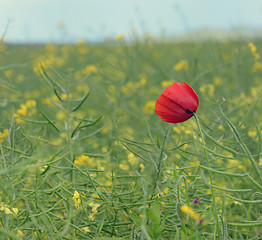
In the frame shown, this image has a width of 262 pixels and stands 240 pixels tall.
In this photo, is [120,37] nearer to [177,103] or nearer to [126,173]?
[126,173]

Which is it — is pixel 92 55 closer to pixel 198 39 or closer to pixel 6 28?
pixel 198 39

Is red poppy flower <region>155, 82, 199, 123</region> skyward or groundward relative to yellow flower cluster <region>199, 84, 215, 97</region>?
skyward

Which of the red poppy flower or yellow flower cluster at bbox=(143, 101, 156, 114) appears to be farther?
yellow flower cluster at bbox=(143, 101, 156, 114)

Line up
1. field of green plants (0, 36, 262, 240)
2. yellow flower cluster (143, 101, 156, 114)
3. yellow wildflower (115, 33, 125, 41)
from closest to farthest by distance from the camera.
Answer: field of green plants (0, 36, 262, 240) → yellow flower cluster (143, 101, 156, 114) → yellow wildflower (115, 33, 125, 41)

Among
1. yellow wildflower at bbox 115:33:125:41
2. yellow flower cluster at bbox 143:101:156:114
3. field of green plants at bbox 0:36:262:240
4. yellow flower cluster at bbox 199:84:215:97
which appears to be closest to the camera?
field of green plants at bbox 0:36:262:240

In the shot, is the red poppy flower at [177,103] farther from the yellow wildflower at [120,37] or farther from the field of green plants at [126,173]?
the yellow wildflower at [120,37]

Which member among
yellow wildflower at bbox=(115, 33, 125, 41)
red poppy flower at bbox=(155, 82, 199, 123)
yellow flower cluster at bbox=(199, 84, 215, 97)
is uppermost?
yellow wildflower at bbox=(115, 33, 125, 41)

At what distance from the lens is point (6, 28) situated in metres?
1.42

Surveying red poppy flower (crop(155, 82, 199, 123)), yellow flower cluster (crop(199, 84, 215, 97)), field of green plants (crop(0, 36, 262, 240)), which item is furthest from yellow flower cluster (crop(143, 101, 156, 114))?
red poppy flower (crop(155, 82, 199, 123))

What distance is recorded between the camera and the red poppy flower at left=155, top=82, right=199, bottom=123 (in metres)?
0.93

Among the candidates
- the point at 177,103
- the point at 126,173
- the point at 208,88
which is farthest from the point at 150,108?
the point at 177,103

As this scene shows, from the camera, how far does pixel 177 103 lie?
0.93 m

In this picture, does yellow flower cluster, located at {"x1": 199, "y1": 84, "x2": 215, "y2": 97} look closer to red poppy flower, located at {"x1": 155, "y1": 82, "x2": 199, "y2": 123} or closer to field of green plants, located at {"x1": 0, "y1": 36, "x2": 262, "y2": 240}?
field of green plants, located at {"x1": 0, "y1": 36, "x2": 262, "y2": 240}

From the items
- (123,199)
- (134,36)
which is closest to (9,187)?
(123,199)
